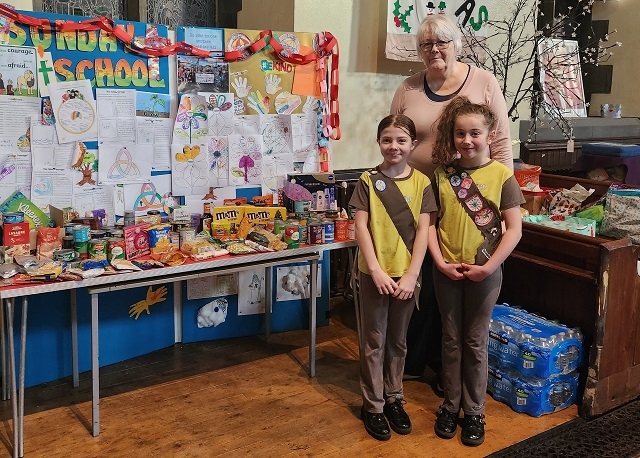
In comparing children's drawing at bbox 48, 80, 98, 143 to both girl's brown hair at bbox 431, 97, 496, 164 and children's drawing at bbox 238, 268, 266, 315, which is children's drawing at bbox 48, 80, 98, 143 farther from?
girl's brown hair at bbox 431, 97, 496, 164

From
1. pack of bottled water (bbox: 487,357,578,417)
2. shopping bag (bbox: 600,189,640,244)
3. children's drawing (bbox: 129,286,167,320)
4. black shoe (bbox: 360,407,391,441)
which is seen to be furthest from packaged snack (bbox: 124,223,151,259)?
shopping bag (bbox: 600,189,640,244)

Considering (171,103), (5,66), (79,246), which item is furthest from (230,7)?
(79,246)

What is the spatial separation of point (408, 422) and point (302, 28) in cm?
218

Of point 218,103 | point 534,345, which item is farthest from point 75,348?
point 534,345

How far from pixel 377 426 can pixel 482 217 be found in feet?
2.86

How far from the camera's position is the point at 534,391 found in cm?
266

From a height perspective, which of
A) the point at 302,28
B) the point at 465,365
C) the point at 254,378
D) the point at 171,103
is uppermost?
the point at 302,28

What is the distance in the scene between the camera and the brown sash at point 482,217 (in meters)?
2.40

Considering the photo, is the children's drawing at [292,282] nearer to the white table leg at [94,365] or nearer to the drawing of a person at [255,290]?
the drawing of a person at [255,290]

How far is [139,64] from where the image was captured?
286cm

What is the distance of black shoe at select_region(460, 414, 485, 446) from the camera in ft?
8.02

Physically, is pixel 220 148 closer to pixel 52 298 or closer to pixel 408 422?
pixel 52 298

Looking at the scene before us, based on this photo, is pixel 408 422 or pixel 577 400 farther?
pixel 577 400

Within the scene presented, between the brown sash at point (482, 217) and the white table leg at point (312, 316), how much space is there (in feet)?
2.53
